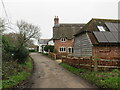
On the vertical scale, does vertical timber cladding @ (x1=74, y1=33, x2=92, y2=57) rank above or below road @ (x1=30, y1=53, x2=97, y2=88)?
above

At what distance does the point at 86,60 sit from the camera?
13859mm

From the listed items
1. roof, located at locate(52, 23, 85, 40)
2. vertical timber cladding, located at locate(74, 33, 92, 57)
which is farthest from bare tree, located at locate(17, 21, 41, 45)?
vertical timber cladding, located at locate(74, 33, 92, 57)

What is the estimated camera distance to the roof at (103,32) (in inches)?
709

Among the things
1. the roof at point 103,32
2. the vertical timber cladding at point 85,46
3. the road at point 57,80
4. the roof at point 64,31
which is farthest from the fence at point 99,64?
the roof at point 64,31

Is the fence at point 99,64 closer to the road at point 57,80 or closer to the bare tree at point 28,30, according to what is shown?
the road at point 57,80

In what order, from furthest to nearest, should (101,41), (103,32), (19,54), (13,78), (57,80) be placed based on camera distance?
(103,32) < (101,41) < (19,54) < (57,80) < (13,78)

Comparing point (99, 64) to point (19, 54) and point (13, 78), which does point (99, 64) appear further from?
point (19, 54)

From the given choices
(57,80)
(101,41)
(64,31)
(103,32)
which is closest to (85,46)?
(103,32)

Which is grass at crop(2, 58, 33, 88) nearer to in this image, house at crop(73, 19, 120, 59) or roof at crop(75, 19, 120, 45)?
house at crop(73, 19, 120, 59)

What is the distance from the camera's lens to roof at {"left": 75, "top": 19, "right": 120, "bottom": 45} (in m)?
18.0

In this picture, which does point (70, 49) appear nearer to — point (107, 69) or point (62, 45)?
point (62, 45)

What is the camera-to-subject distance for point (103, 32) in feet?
63.1

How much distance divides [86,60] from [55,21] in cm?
3326

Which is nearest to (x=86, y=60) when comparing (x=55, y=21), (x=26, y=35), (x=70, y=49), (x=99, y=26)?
(x=99, y=26)
